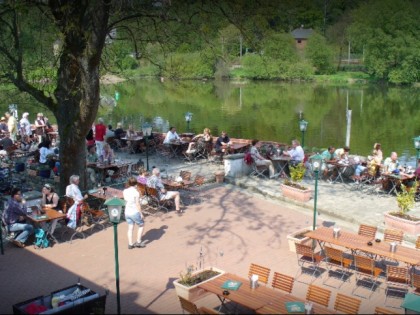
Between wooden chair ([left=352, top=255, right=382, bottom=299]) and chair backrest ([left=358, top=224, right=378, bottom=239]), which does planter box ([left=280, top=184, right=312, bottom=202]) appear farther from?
wooden chair ([left=352, top=255, right=382, bottom=299])

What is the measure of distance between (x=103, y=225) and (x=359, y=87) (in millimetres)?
60519

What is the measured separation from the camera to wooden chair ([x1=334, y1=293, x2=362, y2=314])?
303 inches

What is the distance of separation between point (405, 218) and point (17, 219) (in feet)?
28.0

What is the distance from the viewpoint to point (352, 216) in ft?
43.7

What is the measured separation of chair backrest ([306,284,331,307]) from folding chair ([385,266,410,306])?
5.34ft

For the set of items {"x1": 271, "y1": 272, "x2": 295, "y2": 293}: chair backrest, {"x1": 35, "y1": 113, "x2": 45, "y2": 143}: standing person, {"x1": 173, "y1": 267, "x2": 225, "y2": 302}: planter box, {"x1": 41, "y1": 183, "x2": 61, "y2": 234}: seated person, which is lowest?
{"x1": 173, "y1": 267, "x2": 225, "y2": 302}: planter box

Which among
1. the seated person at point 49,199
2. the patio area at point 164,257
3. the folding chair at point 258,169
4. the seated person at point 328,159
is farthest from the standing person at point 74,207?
the seated person at point 328,159

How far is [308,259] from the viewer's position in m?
10.4

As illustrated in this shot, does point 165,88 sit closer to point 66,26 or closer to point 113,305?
point 66,26

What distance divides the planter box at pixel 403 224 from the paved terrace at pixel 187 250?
0.36 metres

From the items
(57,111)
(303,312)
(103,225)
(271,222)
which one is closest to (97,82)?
(57,111)

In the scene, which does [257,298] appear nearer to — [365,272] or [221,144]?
[365,272]

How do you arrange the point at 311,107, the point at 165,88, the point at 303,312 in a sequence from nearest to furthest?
the point at 303,312 < the point at 311,107 < the point at 165,88

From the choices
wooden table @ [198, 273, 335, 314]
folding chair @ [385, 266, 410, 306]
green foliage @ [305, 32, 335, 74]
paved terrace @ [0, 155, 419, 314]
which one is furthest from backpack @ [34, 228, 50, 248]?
green foliage @ [305, 32, 335, 74]
